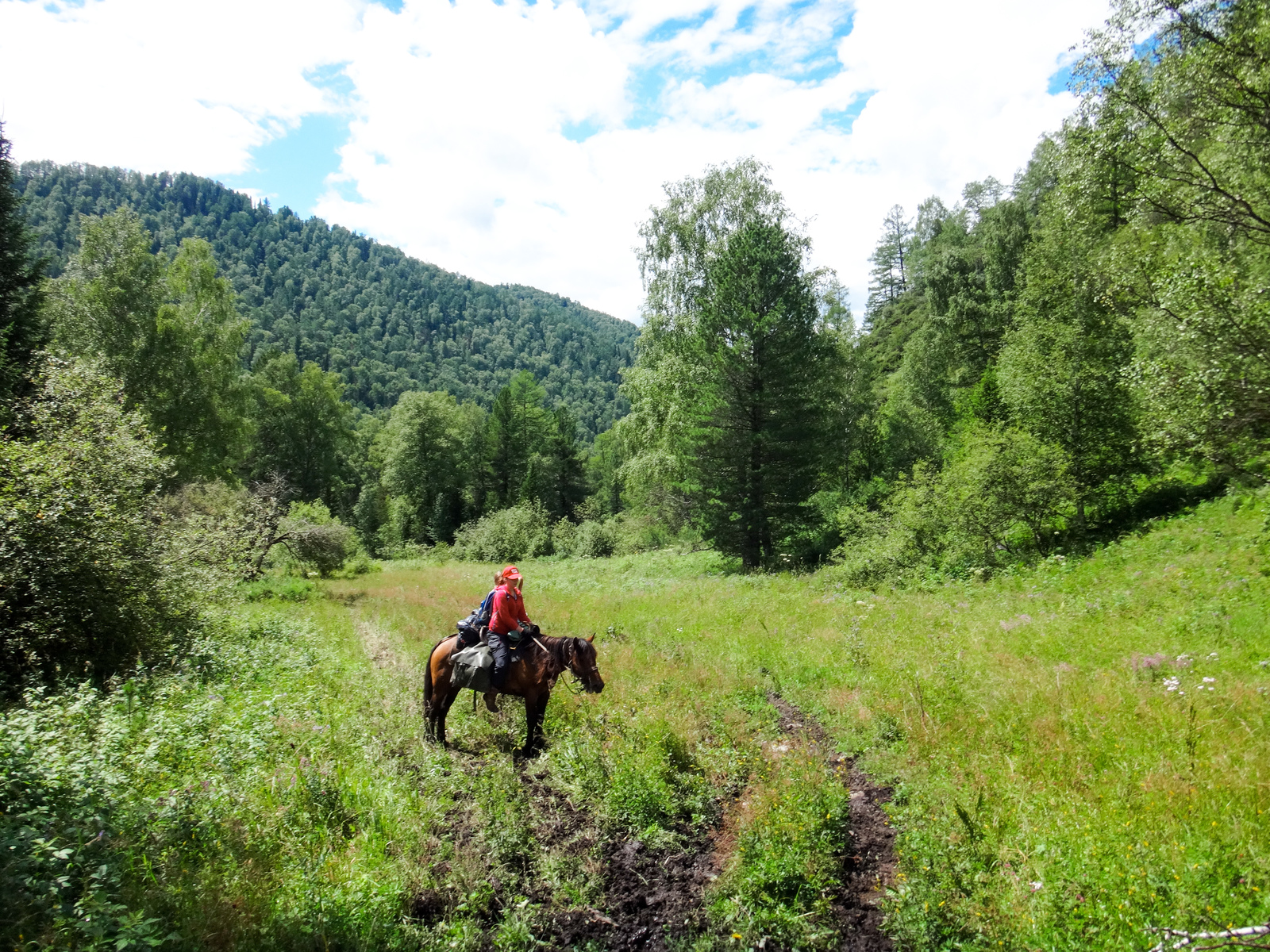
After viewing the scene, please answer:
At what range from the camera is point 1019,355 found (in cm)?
2098

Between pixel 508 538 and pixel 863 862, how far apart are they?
37102 mm

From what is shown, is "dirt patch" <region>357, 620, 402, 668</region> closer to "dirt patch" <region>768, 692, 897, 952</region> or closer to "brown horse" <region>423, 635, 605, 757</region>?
"brown horse" <region>423, 635, 605, 757</region>

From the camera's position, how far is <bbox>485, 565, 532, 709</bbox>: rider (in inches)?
294

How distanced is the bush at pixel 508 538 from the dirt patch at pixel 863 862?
34.2m

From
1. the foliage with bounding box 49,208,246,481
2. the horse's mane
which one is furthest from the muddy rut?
the foliage with bounding box 49,208,246,481

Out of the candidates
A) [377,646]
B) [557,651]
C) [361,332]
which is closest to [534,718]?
[557,651]

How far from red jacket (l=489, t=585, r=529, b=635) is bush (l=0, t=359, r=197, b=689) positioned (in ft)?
19.7

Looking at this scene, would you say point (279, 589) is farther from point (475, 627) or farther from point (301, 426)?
point (301, 426)

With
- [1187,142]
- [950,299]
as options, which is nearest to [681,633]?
[1187,142]

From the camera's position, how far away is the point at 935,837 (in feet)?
16.4

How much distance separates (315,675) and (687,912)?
8.18m

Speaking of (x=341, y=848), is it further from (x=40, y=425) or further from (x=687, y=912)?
(x=40, y=425)

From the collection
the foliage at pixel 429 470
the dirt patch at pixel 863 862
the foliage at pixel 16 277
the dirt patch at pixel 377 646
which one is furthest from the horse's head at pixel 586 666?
the foliage at pixel 429 470

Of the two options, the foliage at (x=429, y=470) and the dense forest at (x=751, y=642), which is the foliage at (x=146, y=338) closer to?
the dense forest at (x=751, y=642)
